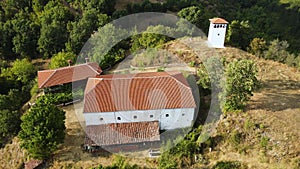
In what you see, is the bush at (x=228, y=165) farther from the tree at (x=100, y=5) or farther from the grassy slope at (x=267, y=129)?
the tree at (x=100, y=5)

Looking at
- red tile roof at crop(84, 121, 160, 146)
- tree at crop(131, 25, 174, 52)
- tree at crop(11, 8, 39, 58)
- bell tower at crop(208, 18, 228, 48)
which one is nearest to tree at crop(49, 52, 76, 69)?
tree at crop(131, 25, 174, 52)

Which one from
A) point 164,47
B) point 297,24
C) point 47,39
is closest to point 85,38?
point 47,39

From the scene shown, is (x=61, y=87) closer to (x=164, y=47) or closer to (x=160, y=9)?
(x=164, y=47)

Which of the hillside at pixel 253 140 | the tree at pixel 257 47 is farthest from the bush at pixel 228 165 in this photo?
the tree at pixel 257 47

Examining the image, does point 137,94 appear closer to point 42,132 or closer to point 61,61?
point 42,132

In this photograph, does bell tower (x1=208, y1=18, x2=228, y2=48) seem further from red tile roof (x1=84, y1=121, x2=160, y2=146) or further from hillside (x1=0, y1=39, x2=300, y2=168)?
red tile roof (x1=84, y1=121, x2=160, y2=146)

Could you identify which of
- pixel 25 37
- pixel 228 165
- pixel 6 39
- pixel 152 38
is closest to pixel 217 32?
pixel 152 38
